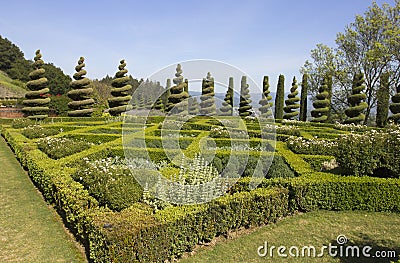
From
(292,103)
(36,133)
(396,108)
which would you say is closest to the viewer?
(36,133)

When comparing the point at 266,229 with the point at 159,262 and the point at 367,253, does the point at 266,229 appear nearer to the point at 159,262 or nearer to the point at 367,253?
the point at 367,253

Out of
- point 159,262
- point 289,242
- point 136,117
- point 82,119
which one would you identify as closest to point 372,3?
point 136,117

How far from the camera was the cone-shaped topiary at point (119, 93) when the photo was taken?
72.3 ft

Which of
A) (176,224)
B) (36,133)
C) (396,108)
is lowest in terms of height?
(176,224)

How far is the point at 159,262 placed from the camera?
3.73 meters

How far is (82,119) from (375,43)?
71.1ft

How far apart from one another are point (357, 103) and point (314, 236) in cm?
1909

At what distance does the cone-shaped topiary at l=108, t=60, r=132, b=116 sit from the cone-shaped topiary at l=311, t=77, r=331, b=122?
14.6 metres

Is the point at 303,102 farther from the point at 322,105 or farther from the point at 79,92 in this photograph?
the point at 79,92

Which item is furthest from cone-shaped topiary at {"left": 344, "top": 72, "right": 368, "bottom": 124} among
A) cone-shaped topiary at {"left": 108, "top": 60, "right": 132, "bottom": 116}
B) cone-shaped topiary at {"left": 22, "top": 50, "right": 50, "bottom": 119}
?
cone-shaped topiary at {"left": 22, "top": 50, "right": 50, "bottom": 119}

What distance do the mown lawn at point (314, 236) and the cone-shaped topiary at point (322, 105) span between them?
18.1 m

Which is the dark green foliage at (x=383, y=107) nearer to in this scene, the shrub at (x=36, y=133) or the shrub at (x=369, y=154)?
the shrub at (x=369, y=154)

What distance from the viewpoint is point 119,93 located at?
73.7ft

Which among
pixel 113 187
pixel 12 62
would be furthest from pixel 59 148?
pixel 12 62
